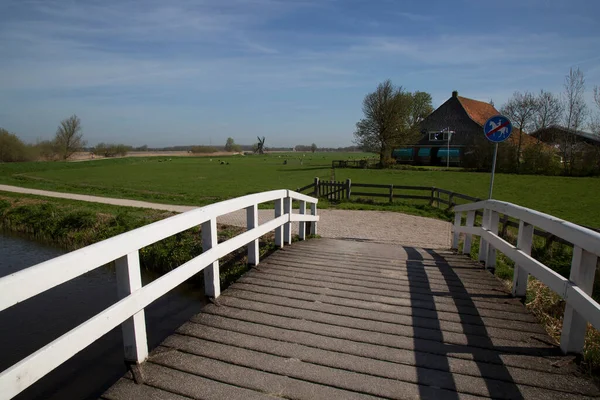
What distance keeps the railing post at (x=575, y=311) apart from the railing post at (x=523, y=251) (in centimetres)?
96

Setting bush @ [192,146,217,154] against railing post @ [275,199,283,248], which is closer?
railing post @ [275,199,283,248]

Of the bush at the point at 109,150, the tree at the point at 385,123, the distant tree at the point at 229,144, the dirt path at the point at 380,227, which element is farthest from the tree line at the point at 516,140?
the distant tree at the point at 229,144

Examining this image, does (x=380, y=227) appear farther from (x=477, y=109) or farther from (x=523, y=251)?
(x=477, y=109)

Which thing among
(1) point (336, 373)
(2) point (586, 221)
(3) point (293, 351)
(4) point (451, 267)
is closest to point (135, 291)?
(3) point (293, 351)

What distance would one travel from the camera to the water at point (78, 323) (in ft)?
12.1

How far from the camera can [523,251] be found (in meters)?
3.70

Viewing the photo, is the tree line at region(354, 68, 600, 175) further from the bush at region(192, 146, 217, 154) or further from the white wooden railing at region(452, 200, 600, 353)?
the bush at region(192, 146, 217, 154)

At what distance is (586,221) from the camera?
12.4 meters

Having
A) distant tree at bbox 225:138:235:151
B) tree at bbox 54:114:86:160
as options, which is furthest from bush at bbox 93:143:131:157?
distant tree at bbox 225:138:235:151

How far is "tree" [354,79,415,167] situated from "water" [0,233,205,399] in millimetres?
38474

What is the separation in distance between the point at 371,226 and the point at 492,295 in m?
6.82

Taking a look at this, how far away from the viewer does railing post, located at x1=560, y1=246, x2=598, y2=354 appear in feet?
8.54

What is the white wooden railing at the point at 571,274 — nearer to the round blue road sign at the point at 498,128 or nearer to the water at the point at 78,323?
the round blue road sign at the point at 498,128

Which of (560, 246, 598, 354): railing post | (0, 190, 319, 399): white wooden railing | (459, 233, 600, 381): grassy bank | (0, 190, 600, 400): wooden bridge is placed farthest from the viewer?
(459, 233, 600, 381): grassy bank
